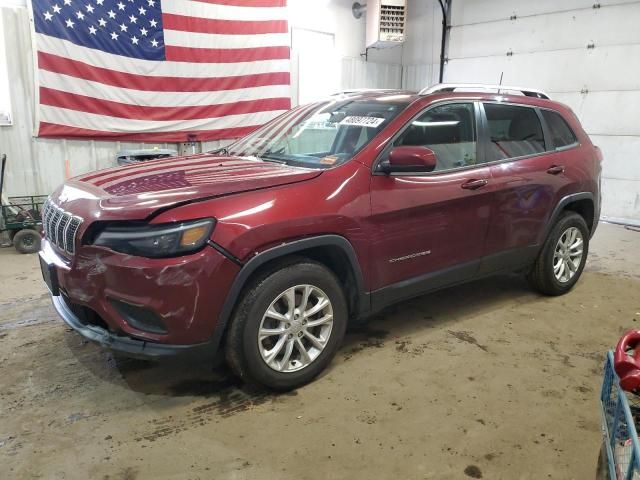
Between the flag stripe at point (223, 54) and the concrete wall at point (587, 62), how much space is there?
366 centimetres

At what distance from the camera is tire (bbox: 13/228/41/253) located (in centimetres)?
527

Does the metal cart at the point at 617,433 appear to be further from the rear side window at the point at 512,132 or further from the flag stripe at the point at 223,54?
the flag stripe at the point at 223,54

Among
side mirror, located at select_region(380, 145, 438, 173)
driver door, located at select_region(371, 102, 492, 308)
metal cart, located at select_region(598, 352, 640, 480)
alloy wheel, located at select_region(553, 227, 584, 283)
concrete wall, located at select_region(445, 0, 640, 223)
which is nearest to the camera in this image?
metal cart, located at select_region(598, 352, 640, 480)

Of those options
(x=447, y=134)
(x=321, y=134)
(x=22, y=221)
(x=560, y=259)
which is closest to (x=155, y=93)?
(x=22, y=221)

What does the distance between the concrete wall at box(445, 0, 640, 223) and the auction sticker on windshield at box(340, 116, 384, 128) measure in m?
5.96

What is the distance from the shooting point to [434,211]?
2.97m

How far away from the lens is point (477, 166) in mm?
3244

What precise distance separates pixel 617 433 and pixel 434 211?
64.9 inches

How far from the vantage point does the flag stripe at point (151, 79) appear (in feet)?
18.6

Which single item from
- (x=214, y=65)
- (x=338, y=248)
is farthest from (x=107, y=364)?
(x=214, y=65)

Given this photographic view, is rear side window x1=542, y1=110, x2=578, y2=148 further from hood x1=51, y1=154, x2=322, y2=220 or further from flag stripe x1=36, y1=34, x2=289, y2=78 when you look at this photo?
flag stripe x1=36, y1=34, x2=289, y2=78

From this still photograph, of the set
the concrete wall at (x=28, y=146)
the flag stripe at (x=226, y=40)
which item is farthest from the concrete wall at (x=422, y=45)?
the concrete wall at (x=28, y=146)

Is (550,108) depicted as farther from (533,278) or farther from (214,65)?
(214,65)

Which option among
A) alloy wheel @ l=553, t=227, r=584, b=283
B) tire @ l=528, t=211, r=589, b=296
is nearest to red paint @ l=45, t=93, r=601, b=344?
tire @ l=528, t=211, r=589, b=296
